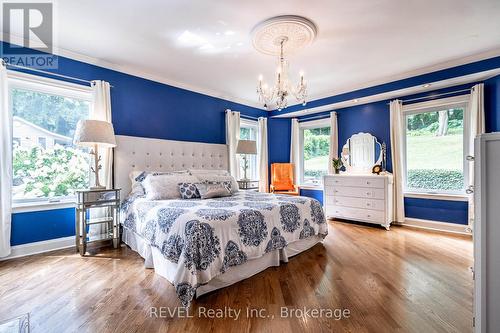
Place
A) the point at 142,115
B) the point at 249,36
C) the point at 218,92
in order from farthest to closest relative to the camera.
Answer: the point at 218,92
the point at 142,115
the point at 249,36

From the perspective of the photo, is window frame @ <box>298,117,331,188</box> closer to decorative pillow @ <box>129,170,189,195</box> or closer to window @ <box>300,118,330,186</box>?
window @ <box>300,118,330,186</box>

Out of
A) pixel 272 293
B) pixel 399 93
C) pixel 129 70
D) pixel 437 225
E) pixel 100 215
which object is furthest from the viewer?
pixel 399 93

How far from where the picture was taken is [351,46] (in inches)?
112

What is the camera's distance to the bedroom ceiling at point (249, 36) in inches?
83.7

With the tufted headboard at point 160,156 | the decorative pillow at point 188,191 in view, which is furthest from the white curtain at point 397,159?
the decorative pillow at point 188,191

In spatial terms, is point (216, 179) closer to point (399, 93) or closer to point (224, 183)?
point (224, 183)

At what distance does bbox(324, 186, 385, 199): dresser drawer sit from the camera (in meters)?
4.02

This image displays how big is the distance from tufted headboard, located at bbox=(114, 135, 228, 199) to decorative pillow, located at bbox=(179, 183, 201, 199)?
3.05ft

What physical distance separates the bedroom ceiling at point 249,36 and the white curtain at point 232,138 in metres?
0.91

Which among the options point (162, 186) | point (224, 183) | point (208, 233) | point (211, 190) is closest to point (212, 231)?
point (208, 233)

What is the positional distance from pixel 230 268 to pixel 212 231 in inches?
17.6

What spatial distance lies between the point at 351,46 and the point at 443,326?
9.51ft

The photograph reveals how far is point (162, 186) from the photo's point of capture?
2926 mm

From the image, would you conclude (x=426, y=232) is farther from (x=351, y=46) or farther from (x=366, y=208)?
(x=351, y=46)
